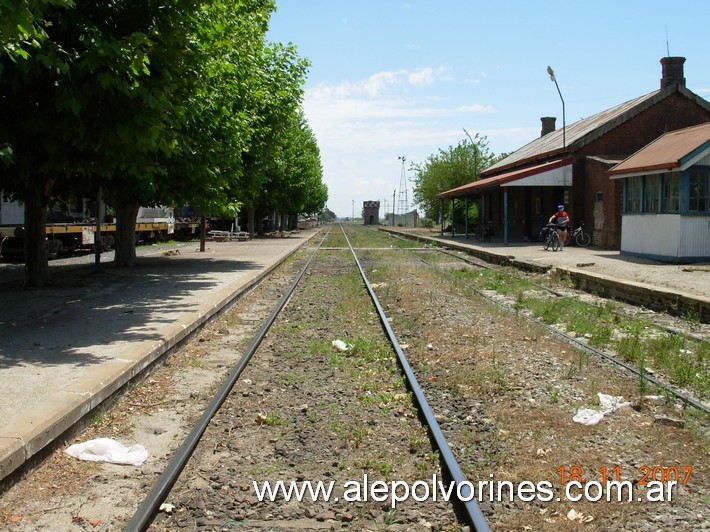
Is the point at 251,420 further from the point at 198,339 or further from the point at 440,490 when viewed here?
the point at 198,339

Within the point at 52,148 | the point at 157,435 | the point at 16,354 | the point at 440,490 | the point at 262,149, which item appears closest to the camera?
the point at 440,490

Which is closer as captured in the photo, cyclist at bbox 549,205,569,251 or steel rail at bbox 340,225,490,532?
steel rail at bbox 340,225,490,532

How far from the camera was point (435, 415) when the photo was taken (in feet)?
19.3

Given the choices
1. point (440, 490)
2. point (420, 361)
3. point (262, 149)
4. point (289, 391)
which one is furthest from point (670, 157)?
point (440, 490)

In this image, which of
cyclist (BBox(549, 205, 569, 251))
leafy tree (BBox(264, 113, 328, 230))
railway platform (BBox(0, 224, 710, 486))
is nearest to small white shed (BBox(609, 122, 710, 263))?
railway platform (BBox(0, 224, 710, 486))

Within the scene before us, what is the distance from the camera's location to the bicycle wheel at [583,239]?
1156 inches

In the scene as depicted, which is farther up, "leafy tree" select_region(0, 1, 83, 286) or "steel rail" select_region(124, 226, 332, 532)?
"leafy tree" select_region(0, 1, 83, 286)

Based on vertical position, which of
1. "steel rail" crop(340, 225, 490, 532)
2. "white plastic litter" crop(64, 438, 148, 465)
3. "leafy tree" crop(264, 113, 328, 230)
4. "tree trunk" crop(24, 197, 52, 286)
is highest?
"leafy tree" crop(264, 113, 328, 230)

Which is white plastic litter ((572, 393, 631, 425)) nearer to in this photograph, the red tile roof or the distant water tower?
the red tile roof

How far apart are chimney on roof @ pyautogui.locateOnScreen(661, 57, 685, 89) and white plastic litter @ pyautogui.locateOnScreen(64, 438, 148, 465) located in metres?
31.8

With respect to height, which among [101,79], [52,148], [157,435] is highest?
[101,79]

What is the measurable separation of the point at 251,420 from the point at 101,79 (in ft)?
15.0

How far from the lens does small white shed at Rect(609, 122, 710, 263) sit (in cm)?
1812

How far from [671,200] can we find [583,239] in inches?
416
